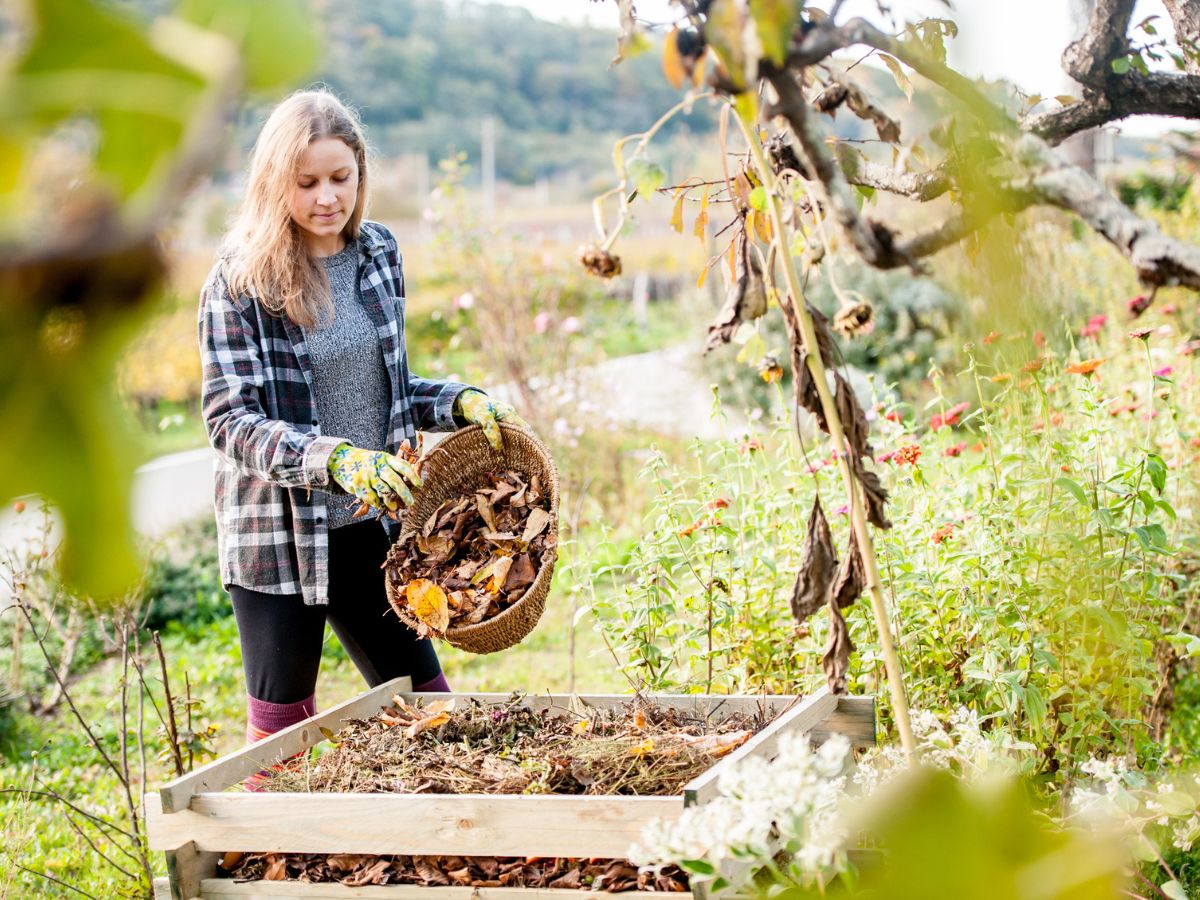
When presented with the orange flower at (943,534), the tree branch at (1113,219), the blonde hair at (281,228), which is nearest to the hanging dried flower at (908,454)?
the orange flower at (943,534)

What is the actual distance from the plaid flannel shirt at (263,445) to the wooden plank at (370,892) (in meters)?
0.64

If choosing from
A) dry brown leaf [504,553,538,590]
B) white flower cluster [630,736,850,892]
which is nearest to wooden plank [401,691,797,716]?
dry brown leaf [504,553,538,590]

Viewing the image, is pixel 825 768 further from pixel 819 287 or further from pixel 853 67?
pixel 819 287

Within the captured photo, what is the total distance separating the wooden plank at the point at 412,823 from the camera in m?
1.63

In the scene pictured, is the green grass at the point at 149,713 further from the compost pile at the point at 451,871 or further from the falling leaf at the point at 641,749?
the falling leaf at the point at 641,749

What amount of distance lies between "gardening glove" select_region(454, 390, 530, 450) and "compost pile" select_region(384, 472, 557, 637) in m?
0.09

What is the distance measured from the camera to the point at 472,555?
91.4 inches

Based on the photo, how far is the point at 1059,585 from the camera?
90.4 inches

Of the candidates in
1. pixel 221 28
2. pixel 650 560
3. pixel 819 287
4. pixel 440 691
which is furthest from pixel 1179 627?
pixel 819 287

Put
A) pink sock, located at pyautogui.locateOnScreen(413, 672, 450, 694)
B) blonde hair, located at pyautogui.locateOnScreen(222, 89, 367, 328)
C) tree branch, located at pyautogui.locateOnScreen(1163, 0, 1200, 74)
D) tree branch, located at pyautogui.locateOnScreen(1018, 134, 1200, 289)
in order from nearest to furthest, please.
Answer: tree branch, located at pyautogui.locateOnScreen(1018, 134, 1200, 289) → tree branch, located at pyautogui.locateOnScreen(1163, 0, 1200, 74) → blonde hair, located at pyautogui.locateOnScreen(222, 89, 367, 328) → pink sock, located at pyautogui.locateOnScreen(413, 672, 450, 694)

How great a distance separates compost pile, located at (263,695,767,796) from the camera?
73.5 inches

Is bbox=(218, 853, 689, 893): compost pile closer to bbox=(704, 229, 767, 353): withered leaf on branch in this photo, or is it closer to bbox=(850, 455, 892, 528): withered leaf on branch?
bbox=(850, 455, 892, 528): withered leaf on branch

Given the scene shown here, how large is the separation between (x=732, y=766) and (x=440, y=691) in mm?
1589

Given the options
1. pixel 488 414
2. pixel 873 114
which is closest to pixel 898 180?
pixel 873 114
